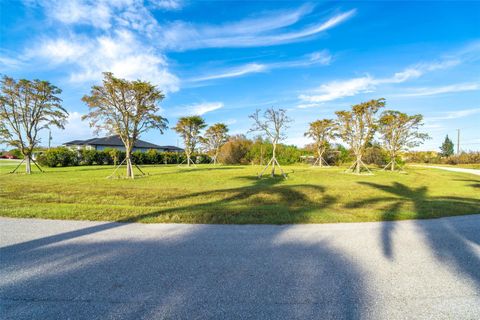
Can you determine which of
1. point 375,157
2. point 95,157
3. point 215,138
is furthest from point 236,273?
point 215,138

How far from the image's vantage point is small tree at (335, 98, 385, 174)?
20016 mm

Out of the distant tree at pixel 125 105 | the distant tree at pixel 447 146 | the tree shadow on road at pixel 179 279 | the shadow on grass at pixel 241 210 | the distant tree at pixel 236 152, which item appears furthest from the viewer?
the distant tree at pixel 447 146

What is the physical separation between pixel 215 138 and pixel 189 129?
34.5ft

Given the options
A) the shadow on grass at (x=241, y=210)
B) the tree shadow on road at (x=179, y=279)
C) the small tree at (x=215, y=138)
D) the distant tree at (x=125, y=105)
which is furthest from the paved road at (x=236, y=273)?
the small tree at (x=215, y=138)

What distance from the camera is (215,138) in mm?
41406

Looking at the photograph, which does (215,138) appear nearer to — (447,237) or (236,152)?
(236,152)

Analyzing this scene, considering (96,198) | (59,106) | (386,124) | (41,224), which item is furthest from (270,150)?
(41,224)

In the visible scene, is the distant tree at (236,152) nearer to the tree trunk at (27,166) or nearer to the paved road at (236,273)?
the tree trunk at (27,166)

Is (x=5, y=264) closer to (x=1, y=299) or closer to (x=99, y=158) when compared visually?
(x=1, y=299)

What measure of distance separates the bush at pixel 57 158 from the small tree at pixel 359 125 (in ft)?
100

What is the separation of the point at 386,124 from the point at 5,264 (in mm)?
27645

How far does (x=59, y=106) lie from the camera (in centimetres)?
1989

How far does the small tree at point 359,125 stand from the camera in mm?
20016

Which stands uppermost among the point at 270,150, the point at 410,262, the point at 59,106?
the point at 59,106
